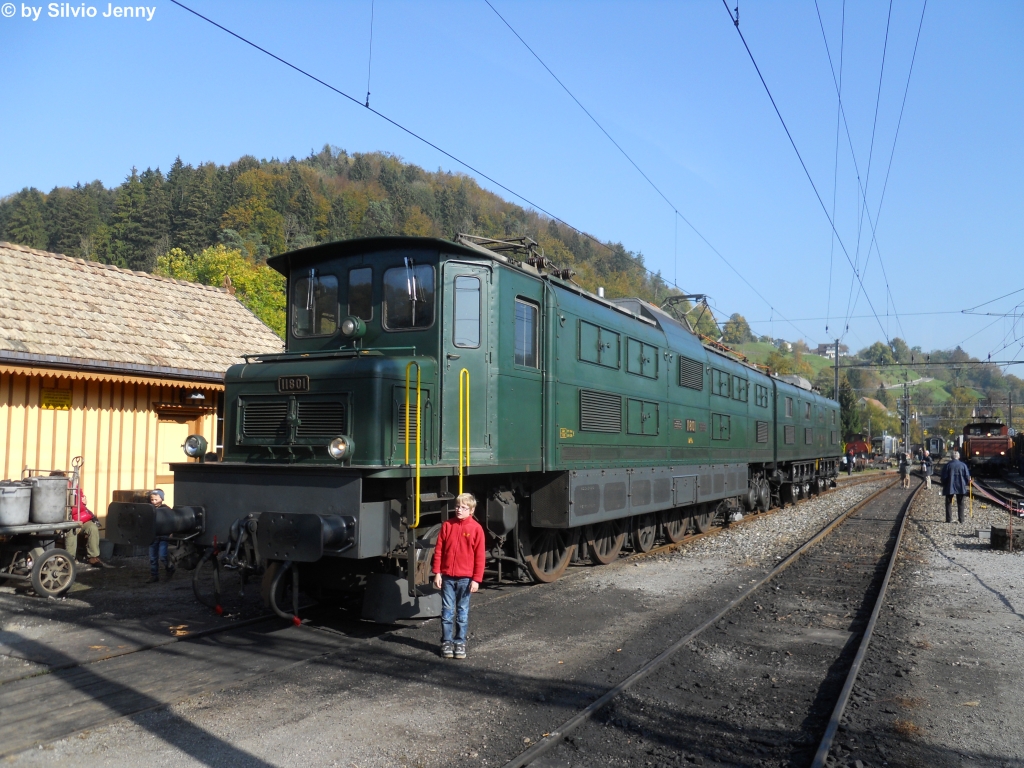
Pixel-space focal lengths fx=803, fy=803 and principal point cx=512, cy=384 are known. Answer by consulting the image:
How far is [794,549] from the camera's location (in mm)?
13938

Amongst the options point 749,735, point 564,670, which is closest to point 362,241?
point 564,670

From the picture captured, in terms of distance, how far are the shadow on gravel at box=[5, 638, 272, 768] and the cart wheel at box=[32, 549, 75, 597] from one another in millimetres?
3096

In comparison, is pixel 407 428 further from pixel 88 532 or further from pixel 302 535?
pixel 88 532

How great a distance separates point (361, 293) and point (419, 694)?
13.5 ft

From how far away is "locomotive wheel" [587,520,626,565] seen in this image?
11.7m

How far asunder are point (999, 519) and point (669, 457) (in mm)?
11698

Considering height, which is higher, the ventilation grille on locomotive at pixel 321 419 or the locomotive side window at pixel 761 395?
the locomotive side window at pixel 761 395

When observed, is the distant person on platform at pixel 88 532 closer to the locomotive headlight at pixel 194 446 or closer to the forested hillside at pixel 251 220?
the locomotive headlight at pixel 194 446

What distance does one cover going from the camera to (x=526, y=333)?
8.99 metres

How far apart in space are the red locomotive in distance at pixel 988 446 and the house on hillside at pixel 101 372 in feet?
151

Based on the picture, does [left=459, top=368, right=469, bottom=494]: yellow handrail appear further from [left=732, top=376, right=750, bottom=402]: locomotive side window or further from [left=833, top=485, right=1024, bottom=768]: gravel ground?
[left=732, top=376, right=750, bottom=402]: locomotive side window

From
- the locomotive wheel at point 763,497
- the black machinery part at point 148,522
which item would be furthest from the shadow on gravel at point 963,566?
the black machinery part at point 148,522

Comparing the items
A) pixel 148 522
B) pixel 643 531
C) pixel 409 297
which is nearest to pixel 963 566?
pixel 643 531

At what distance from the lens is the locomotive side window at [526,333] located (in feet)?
28.8
